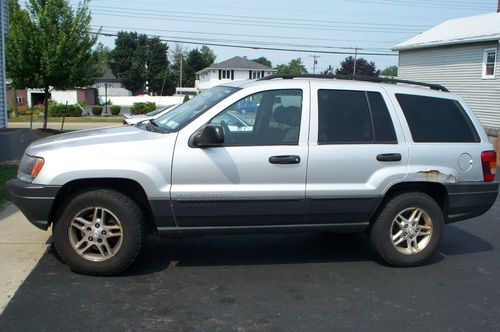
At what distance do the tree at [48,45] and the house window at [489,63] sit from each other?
16.1 meters

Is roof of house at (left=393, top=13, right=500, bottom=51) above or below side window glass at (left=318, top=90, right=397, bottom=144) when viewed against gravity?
above

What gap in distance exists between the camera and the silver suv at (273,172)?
4.63m

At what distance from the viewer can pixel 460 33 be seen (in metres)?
24.5

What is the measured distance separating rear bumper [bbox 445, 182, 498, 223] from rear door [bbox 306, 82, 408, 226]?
66 cm

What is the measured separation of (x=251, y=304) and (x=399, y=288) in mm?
1421

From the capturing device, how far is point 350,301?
4426 millimetres

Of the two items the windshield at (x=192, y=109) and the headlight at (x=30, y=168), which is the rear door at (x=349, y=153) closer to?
the windshield at (x=192, y=109)

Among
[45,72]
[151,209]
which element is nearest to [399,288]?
[151,209]

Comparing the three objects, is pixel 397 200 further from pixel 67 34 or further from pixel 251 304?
pixel 67 34

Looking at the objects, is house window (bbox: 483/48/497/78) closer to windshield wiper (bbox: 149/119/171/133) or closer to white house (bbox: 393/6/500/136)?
white house (bbox: 393/6/500/136)

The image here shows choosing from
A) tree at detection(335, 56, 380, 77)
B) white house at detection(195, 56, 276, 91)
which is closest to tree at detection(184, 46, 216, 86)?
white house at detection(195, 56, 276, 91)

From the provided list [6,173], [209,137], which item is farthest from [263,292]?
[6,173]

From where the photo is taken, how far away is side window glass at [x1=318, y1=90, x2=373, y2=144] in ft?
16.5

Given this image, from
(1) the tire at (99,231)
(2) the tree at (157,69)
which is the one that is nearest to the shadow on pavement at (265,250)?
(1) the tire at (99,231)
